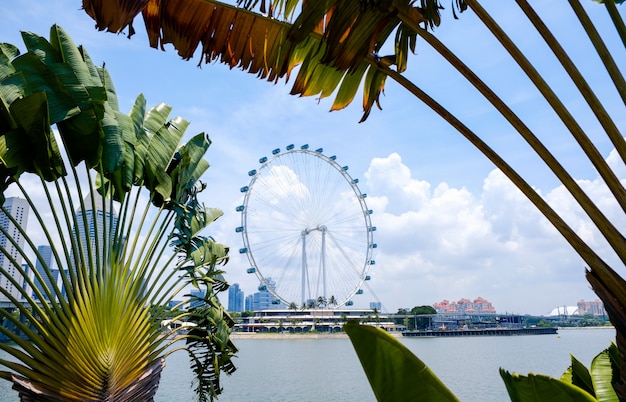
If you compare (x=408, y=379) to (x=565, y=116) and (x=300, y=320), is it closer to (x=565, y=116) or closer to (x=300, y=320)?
(x=565, y=116)

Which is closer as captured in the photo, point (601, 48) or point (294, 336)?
point (601, 48)

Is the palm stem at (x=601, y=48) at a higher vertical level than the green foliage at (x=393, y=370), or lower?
higher

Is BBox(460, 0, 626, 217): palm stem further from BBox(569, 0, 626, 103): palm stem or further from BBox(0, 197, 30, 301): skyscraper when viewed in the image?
BBox(0, 197, 30, 301): skyscraper

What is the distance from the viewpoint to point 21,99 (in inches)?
212

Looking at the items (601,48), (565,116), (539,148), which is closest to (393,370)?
(539,148)

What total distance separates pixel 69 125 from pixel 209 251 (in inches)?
144

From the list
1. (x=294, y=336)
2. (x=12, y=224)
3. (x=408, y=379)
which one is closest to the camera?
(x=408, y=379)

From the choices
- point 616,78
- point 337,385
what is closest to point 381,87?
point 616,78

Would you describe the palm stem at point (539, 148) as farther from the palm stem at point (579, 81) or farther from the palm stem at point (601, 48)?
the palm stem at point (601, 48)

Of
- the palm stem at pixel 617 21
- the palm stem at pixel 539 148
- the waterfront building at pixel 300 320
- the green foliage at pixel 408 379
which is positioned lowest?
the green foliage at pixel 408 379

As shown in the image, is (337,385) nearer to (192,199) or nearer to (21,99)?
(192,199)

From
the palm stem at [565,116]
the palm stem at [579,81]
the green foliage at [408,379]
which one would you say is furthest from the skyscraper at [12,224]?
the palm stem at [579,81]

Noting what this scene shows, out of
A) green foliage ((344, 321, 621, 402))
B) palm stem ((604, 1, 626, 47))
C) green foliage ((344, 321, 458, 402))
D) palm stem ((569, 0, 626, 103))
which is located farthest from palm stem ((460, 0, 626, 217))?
green foliage ((344, 321, 458, 402))

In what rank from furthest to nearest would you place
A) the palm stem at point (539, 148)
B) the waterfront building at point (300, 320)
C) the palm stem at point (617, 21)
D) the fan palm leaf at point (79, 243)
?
1. the waterfront building at point (300, 320)
2. the fan palm leaf at point (79, 243)
3. the palm stem at point (617, 21)
4. the palm stem at point (539, 148)
